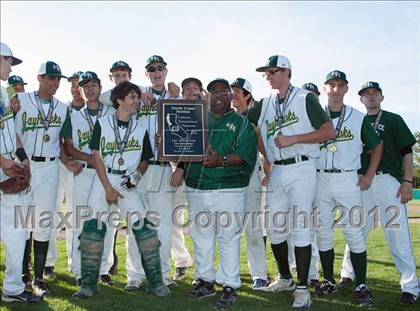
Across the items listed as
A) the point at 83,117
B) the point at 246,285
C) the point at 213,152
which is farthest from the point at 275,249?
the point at 83,117

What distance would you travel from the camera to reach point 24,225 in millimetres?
5199

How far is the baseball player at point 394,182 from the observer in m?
5.66

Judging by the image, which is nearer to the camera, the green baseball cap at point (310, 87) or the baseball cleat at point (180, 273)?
the baseball cleat at point (180, 273)

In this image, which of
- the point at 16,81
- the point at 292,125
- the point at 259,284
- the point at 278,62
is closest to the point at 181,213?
the point at 259,284

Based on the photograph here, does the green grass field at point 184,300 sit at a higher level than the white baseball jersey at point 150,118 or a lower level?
lower

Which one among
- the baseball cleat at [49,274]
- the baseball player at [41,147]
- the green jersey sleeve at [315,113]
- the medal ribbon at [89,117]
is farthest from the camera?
the baseball cleat at [49,274]

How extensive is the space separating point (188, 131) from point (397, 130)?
264 centimetres

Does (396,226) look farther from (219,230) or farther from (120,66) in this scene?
(120,66)

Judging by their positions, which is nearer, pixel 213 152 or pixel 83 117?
pixel 213 152

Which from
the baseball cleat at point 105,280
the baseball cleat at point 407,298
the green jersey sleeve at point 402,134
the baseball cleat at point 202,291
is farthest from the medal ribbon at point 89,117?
the baseball cleat at point 407,298

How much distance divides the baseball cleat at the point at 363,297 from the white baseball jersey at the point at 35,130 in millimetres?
3992

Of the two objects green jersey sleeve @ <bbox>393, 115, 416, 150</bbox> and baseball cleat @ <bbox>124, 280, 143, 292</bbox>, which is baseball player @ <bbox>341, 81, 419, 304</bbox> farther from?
baseball cleat @ <bbox>124, 280, 143, 292</bbox>

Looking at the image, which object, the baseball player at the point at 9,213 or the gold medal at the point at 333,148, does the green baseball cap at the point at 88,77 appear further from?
the gold medal at the point at 333,148

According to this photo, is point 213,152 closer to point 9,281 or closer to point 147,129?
point 147,129
